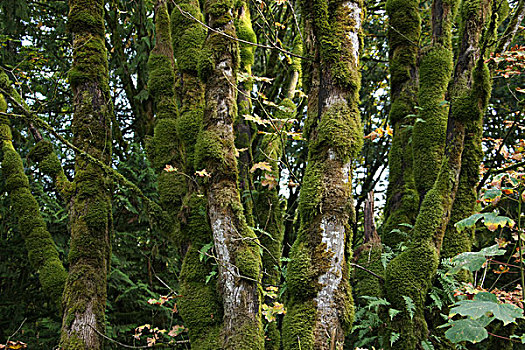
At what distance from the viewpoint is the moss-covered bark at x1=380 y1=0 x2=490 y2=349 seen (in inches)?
138

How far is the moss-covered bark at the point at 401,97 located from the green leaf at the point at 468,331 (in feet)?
10.8

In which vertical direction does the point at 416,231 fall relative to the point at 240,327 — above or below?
above

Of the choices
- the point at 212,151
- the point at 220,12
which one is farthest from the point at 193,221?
the point at 220,12

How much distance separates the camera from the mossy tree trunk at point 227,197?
318 centimetres


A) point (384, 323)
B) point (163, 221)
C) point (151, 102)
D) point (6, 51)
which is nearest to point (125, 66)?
point (151, 102)

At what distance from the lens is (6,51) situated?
7324mm

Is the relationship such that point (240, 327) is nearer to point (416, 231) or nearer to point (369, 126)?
point (416, 231)

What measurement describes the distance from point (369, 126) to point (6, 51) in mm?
8433

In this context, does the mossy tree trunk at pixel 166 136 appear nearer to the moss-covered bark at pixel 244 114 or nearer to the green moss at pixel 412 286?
the moss-covered bark at pixel 244 114

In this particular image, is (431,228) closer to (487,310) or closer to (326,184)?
(326,184)

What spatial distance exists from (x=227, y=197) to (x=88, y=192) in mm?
2044

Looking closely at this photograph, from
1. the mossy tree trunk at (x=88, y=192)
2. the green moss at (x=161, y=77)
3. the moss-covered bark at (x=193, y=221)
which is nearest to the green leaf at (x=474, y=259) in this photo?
the moss-covered bark at (x=193, y=221)

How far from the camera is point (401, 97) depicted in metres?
5.30

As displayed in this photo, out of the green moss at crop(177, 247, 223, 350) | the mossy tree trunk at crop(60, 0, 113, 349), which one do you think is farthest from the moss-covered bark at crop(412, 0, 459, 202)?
the mossy tree trunk at crop(60, 0, 113, 349)
